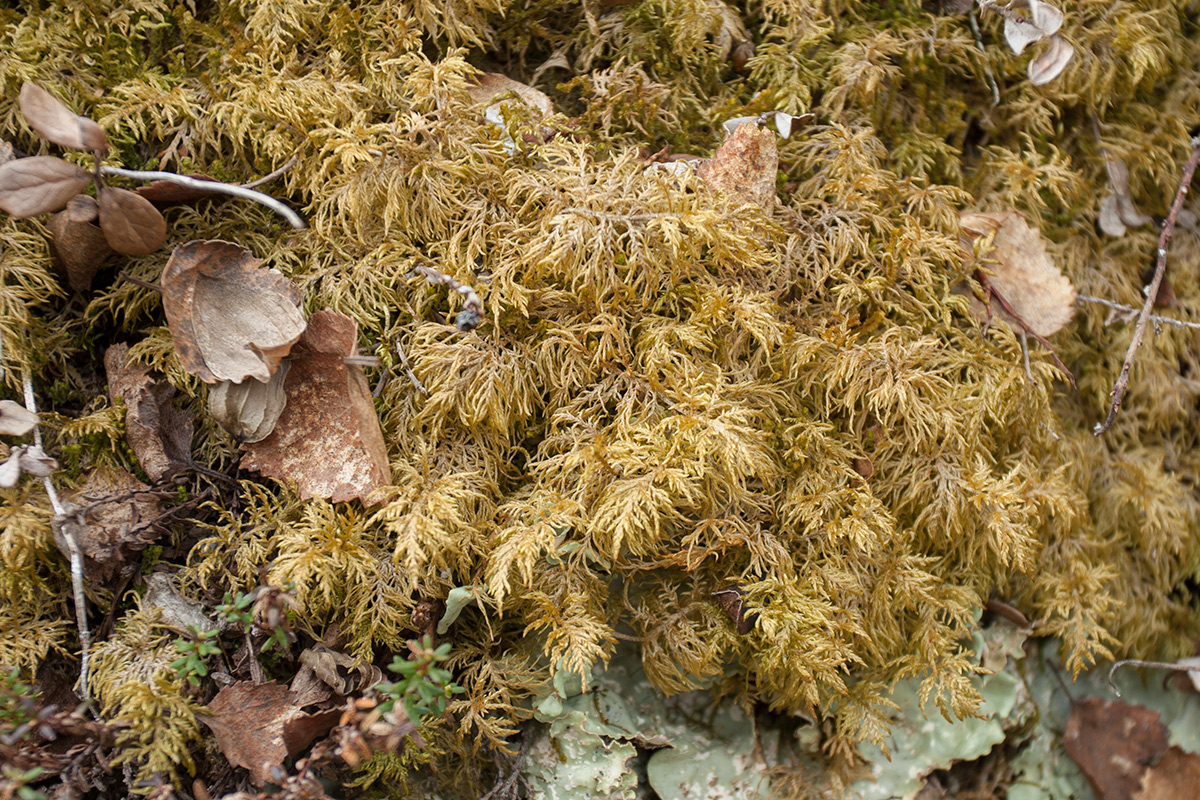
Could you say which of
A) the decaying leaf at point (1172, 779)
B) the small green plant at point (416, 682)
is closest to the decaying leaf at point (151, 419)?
the small green plant at point (416, 682)

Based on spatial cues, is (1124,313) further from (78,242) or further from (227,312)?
(78,242)

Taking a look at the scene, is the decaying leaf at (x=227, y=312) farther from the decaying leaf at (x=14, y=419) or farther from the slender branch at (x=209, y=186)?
the decaying leaf at (x=14, y=419)

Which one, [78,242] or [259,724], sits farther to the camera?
[78,242]

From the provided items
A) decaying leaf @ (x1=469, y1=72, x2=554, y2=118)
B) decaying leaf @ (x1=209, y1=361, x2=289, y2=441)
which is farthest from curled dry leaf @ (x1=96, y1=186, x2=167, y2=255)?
decaying leaf @ (x1=469, y1=72, x2=554, y2=118)

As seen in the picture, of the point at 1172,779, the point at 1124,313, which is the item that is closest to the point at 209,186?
the point at 1124,313

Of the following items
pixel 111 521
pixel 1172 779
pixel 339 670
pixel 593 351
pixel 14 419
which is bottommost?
pixel 1172 779

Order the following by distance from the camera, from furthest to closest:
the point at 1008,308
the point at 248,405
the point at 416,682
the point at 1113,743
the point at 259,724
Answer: the point at 1113,743, the point at 1008,308, the point at 248,405, the point at 259,724, the point at 416,682

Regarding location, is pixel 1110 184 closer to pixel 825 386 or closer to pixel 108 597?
pixel 825 386

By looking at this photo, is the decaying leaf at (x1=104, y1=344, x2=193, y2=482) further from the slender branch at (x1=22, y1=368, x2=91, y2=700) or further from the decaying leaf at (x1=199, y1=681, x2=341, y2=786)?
the decaying leaf at (x1=199, y1=681, x2=341, y2=786)
